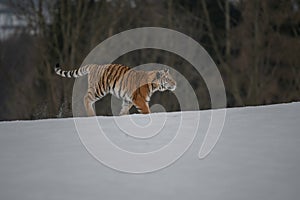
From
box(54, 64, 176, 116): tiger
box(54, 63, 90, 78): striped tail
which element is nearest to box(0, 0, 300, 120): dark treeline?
box(54, 63, 90, 78): striped tail

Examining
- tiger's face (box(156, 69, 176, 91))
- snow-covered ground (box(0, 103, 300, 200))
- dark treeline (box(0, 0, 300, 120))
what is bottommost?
dark treeline (box(0, 0, 300, 120))

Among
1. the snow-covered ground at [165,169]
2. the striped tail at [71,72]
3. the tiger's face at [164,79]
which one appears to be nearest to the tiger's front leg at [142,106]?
the tiger's face at [164,79]

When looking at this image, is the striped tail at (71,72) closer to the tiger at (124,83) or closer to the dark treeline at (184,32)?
the tiger at (124,83)

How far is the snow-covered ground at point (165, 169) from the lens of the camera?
3.61 m

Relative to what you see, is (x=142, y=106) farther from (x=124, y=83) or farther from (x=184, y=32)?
(x=184, y=32)

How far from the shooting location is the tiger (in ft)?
27.6

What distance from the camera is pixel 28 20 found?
18.8 metres

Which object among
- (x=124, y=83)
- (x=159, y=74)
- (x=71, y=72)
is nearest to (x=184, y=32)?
(x=124, y=83)

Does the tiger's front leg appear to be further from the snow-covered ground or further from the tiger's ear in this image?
the snow-covered ground

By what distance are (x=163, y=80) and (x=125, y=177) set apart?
15.1 feet

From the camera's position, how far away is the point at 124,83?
8.94 m

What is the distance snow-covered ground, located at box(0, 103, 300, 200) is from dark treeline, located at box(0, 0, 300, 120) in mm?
11970

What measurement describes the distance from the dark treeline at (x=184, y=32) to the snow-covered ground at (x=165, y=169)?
39.3 feet

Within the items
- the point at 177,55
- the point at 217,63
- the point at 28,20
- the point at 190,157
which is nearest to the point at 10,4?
the point at 28,20
